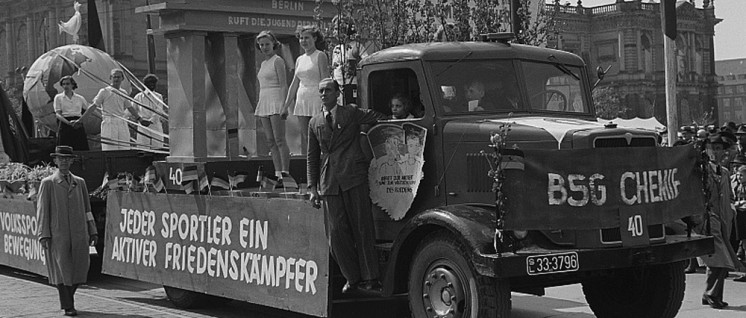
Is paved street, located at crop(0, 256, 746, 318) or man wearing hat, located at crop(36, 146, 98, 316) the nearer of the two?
paved street, located at crop(0, 256, 746, 318)

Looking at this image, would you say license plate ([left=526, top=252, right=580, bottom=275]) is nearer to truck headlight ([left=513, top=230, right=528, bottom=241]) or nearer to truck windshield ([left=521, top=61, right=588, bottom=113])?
truck headlight ([left=513, top=230, right=528, bottom=241])

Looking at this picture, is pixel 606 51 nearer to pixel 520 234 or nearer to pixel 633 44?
pixel 633 44

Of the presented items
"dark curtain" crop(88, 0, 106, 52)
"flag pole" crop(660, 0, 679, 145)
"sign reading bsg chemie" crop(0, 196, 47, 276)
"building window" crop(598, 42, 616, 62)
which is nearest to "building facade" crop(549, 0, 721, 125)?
"building window" crop(598, 42, 616, 62)

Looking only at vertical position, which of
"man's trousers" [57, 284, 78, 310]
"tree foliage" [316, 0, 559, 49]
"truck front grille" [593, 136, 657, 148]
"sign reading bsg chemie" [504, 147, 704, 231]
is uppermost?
"tree foliage" [316, 0, 559, 49]

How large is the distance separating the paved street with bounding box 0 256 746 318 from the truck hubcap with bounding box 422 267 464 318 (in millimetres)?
2741

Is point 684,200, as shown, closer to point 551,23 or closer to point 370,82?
point 370,82

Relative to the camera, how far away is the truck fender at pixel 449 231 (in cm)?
902

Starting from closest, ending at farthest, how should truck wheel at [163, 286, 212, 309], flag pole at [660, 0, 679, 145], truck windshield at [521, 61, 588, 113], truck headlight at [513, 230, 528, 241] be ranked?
truck headlight at [513, 230, 528, 241], truck windshield at [521, 61, 588, 113], truck wheel at [163, 286, 212, 309], flag pole at [660, 0, 679, 145]

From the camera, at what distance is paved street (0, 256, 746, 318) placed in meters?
12.4

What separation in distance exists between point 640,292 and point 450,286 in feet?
7.25

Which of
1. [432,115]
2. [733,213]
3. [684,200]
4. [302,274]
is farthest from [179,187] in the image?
[733,213]

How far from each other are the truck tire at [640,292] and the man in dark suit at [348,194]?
220cm

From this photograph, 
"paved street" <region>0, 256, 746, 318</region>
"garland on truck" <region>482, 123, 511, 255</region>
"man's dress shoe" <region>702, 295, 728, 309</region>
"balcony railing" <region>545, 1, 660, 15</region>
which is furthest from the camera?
"balcony railing" <region>545, 1, 660, 15</region>

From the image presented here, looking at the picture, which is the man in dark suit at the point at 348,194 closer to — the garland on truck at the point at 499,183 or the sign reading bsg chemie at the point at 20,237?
the garland on truck at the point at 499,183
